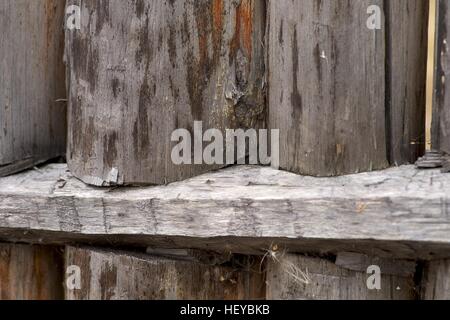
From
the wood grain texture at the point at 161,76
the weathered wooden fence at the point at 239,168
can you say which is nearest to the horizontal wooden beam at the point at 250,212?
the weathered wooden fence at the point at 239,168

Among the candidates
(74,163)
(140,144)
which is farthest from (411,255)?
(74,163)

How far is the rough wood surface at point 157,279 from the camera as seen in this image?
2174 millimetres

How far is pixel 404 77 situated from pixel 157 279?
972mm

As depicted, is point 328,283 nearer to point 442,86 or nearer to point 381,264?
point 381,264

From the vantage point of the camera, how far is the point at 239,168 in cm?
209

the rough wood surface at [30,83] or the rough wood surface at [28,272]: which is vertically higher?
the rough wood surface at [30,83]

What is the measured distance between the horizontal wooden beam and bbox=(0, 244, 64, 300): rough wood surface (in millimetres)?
187

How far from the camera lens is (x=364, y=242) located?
1.80 metres

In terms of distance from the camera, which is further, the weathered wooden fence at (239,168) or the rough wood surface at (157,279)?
the rough wood surface at (157,279)

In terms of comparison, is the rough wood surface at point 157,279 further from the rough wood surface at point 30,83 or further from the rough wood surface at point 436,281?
the rough wood surface at point 436,281

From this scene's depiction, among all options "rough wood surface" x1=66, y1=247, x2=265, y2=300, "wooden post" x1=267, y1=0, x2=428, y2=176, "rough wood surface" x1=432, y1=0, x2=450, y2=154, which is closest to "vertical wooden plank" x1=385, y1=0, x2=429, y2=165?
"wooden post" x1=267, y1=0, x2=428, y2=176

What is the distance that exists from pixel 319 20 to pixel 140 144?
64 cm

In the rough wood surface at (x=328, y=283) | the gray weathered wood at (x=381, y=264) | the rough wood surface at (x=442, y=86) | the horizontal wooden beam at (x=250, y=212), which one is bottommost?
the rough wood surface at (x=328, y=283)

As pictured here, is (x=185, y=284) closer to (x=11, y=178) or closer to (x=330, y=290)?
(x=330, y=290)
